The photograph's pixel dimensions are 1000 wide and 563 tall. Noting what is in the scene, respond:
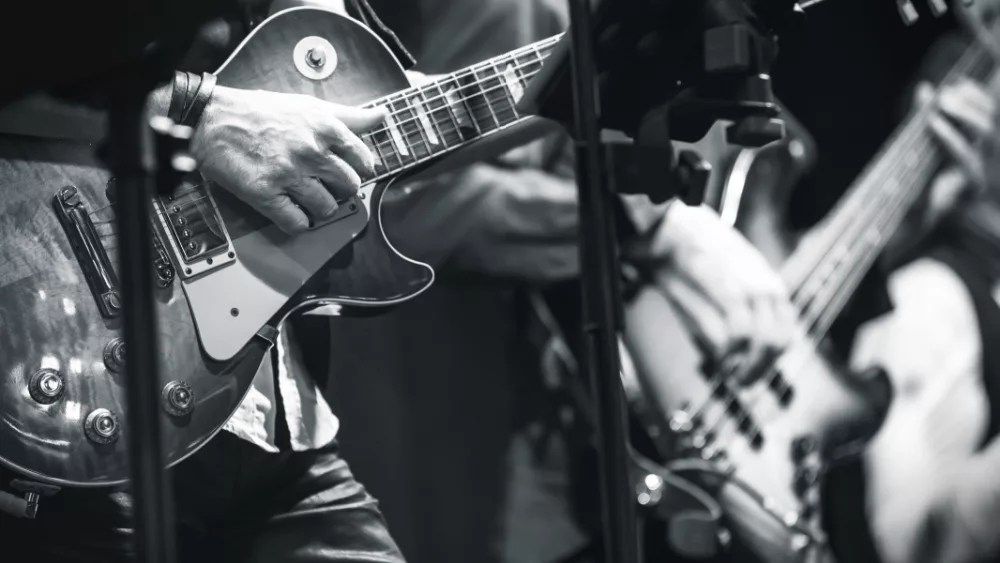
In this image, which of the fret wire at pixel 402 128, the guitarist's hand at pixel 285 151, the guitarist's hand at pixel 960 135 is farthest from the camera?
the guitarist's hand at pixel 960 135

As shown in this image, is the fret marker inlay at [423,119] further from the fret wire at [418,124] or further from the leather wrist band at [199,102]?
the leather wrist band at [199,102]

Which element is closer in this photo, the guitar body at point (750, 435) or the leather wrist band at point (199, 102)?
the leather wrist band at point (199, 102)

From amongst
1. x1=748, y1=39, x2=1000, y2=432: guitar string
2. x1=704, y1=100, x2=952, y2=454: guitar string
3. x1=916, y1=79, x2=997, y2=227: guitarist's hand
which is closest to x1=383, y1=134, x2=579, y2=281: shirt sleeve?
x1=704, y1=100, x2=952, y2=454: guitar string

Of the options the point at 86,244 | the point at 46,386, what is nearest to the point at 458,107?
the point at 86,244

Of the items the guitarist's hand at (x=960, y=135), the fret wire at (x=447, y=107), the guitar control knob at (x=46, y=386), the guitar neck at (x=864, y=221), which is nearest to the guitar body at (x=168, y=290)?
the guitar control knob at (x=46, y=386)

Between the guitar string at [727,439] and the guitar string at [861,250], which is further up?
the guitar string at [861,250]

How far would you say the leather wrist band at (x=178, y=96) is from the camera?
3.74 feet

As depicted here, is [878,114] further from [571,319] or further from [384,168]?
[384,168]

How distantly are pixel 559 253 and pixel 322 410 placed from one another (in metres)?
0.42

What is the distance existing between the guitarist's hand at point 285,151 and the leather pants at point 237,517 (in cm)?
27

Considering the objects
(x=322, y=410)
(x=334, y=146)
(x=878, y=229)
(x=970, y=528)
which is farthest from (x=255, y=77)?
(x=970, y=528)

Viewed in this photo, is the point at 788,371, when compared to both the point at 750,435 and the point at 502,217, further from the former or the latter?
the point at 502,217

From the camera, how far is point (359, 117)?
1.24m

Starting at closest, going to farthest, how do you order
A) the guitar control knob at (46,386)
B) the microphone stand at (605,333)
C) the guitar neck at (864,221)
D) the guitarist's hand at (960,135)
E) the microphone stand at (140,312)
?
the microphone stand at (140,312) → the microphone stand at (605,333) → the guitar control knob at (46,386) → the guitar neck at (864,221) → the guitarist's hand at (960,135)
